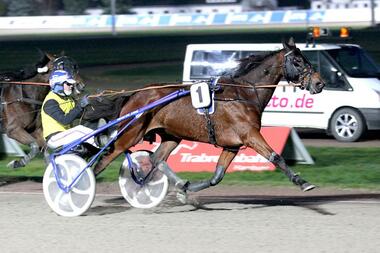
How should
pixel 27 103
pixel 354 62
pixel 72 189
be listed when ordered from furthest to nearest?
pixel 354 62
pixel 27 103
pixel 72 189

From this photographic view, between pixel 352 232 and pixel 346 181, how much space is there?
3946 mm

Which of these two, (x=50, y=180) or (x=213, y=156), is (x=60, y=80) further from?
(x=213, y=156)

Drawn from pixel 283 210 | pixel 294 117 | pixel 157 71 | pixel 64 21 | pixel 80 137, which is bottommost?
pixel 64 21

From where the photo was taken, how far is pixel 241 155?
43.7 feet

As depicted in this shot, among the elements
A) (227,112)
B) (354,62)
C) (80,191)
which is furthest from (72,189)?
(354,62)

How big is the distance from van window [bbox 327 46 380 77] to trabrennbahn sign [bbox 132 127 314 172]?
4.17 m

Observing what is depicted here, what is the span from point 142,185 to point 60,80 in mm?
1484

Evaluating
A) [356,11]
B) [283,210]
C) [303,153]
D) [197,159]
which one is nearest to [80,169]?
[283,210]

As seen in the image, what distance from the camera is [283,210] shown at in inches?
385

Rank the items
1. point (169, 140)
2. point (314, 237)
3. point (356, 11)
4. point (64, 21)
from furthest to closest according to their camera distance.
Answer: point (64, 21)
point (356, 11)
point (169, 140)
point (314, 237)

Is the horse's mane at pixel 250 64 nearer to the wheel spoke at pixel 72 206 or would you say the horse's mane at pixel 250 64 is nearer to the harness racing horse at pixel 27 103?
the wheel spoke at pixel 72 206

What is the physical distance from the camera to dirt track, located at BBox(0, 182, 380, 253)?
310 inches

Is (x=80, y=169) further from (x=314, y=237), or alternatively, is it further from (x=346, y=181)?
(x=346, y=181)

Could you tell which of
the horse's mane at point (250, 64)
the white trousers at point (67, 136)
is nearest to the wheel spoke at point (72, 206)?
the white trousers at point (67, 136)
